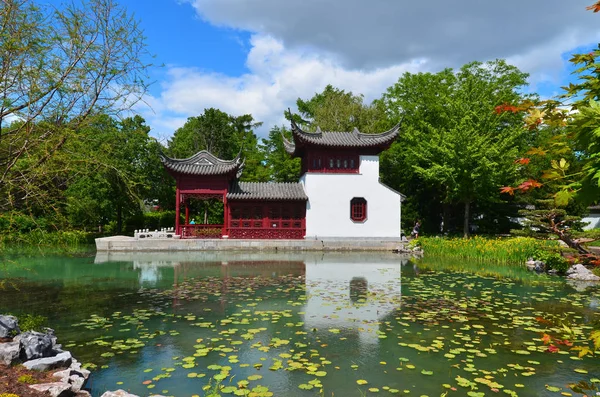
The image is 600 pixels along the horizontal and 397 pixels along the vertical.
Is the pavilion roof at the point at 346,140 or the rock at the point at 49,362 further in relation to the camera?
the pavilion roof at the point at 346,140

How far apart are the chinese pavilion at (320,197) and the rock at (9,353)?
16.0 metres

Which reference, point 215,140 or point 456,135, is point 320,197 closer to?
point 456,135

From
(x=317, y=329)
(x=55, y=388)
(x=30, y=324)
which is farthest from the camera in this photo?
(x=317, y=329)

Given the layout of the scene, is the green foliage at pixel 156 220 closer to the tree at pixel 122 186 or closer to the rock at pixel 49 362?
the tree at pixel 122 186

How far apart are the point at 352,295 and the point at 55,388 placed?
6150mm

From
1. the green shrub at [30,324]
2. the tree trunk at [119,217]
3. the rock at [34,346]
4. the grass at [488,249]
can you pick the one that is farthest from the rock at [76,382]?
the tree trunk at [119,217]

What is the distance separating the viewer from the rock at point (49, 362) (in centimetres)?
396

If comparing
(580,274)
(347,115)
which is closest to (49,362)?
(580,274)

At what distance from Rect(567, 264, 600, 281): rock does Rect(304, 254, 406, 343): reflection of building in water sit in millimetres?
4813

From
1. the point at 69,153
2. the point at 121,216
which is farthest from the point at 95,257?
the point at 69,153

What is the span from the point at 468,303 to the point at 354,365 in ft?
13.8

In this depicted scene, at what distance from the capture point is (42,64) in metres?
3.72

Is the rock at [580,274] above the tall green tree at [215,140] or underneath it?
underneath

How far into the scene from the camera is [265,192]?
21.0m
